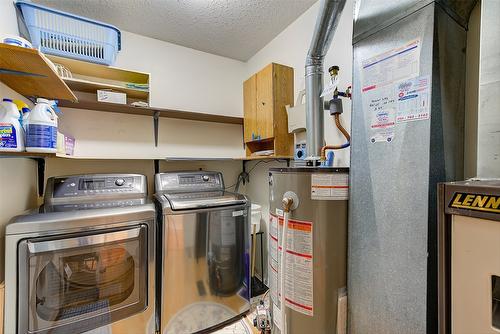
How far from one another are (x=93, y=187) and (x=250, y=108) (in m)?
1.54

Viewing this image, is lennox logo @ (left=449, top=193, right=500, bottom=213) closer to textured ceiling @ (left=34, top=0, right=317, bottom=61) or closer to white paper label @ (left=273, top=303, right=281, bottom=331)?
white paper label @ (left=273, top=303, right=281, bottom=331)

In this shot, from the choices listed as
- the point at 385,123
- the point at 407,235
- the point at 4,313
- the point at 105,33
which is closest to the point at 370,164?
the point at 385,123

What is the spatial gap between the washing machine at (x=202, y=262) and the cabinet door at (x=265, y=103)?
2.15 ft

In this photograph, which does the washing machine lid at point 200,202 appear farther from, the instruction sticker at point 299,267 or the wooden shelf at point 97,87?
the wooden shelf at point 97,87

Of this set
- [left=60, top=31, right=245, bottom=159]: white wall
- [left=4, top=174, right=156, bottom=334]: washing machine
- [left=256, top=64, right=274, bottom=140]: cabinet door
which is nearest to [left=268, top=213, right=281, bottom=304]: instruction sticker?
[left=4, top=174, right=156, bottom=334]: washing machine

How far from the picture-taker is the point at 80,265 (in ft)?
4.23

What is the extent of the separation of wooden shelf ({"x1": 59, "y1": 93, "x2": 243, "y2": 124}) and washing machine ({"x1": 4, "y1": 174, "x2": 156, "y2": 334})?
643mm

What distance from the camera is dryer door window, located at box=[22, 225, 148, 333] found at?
1.15m

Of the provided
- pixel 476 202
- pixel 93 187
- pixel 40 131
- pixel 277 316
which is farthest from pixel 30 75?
pixel 476 202

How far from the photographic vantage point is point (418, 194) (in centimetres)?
75

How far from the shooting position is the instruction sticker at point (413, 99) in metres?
0.75

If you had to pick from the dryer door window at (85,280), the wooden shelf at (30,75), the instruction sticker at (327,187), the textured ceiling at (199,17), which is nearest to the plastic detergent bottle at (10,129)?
the wooden shelf at (30,75)

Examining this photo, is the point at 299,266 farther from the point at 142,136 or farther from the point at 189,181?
the point at 142,136

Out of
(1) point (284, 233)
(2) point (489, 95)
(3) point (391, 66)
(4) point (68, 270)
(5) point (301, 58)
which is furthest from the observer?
(5) point (301, 58)
